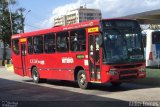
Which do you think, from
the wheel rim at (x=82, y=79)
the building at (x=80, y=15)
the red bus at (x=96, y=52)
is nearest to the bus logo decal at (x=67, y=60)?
the red bus at (x=96, y=52)

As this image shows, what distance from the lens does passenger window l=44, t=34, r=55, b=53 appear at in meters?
21.8

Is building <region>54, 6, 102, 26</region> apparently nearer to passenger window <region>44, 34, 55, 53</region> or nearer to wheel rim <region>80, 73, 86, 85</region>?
passenger window <region>44, 34, 55, 53</region>

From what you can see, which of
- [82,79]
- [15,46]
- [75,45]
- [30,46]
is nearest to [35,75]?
[30,46]

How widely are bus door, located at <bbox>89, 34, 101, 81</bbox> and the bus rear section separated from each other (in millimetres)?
11178

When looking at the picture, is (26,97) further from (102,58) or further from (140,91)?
(140,91)

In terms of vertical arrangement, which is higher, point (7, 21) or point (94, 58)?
point (7, 21)

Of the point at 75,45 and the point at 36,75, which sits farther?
the point at 36,75

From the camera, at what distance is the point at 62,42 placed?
67.9 feet

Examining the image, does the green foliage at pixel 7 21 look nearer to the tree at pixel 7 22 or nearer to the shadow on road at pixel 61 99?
the tree at pixel 7 22

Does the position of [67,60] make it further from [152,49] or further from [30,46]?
[152,49]

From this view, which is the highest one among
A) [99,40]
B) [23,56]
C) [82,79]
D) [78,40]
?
[78,40]

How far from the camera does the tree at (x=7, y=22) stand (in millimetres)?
70438

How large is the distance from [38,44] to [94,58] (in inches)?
245

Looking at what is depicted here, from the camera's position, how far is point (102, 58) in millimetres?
17453
